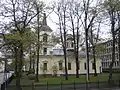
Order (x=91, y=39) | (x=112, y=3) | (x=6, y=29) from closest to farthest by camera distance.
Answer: (x=6, y=29) → (x=112, y=3) → (x=91, y=39)

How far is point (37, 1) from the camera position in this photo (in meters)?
34.1

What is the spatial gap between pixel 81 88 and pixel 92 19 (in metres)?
10.6

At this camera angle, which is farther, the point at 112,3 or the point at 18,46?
the point at 112,3

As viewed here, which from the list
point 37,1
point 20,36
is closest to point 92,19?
point 37,1

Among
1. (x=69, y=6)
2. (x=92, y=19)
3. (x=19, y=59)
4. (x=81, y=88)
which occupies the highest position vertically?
(x=69, y=6)

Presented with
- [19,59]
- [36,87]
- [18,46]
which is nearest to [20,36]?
[18,46]

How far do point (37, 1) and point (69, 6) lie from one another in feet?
55.1

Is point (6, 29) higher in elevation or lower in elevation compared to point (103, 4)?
lower

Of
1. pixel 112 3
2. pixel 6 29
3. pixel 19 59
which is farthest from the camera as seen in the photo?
pixel 112 3

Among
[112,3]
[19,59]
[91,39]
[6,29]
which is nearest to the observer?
[6,29]

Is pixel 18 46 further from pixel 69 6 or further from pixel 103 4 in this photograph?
pixel 69 6

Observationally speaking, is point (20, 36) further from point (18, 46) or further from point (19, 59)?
point (19, 59)

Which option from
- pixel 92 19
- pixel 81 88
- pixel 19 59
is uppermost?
pixel 92 19

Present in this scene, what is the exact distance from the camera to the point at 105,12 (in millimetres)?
36344
